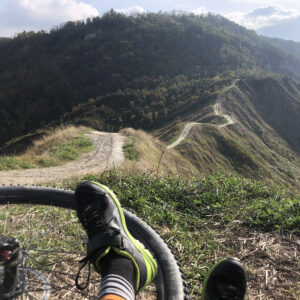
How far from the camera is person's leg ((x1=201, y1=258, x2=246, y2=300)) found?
1.68 meters

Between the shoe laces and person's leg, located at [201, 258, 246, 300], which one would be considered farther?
the shoe laces

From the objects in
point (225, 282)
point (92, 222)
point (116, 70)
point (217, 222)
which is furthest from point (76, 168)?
point (116, 70)

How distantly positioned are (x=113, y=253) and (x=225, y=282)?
768 millimetres

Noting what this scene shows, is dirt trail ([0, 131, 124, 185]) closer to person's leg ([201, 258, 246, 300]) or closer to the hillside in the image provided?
person's leg ([201, 258, 246, 300])

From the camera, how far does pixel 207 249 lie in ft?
8.13

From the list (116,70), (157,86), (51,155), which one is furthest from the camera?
(116,70)

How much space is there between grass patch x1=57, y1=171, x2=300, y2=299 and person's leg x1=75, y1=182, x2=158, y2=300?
557 millimetres

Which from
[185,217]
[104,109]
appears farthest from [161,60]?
[185,217]

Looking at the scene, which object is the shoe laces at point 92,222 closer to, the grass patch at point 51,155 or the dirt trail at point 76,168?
the dirt trail at point 76,168

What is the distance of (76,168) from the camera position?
9.09 meters

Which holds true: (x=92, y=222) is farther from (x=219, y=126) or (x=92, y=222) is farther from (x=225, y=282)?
(x=219, y=126)

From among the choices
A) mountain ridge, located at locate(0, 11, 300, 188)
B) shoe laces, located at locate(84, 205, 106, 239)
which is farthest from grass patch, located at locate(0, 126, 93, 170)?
mountain ridge, located at locate(0, 11, 300, 188)

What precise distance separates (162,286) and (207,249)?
937 mm

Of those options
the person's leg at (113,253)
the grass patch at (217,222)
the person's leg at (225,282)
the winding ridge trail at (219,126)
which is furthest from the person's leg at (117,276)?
the winding ridge trail at (219,126)
